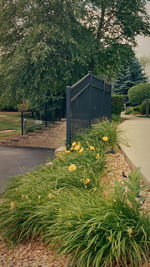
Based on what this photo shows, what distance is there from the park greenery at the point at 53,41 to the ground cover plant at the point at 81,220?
1225 cm

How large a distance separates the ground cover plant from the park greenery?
482 inches

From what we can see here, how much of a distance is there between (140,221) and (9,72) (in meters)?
16.0

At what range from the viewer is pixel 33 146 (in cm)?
1509

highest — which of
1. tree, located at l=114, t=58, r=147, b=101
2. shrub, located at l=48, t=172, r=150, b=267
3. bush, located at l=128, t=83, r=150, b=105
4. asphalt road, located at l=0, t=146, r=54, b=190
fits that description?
tree, located at l=114, t=58, r=147, b=101

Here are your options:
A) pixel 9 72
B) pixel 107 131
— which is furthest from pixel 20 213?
pixel 9 72

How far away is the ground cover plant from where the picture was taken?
97.9 inches

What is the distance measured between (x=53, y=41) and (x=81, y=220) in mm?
15281

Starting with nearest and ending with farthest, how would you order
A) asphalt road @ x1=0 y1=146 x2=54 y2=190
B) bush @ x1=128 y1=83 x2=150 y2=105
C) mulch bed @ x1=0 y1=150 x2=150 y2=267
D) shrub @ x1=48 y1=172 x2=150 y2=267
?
1. shrub @ x1=48 y1=172 x2=150 y2=267
2. mulch bed @ x1=0 y1=150 x2=150 y2=267
3. asphalt road @ x1=0 y1=146 x2=54 y2=190
4. bush @ x1=128 y1=83 x2=150 y2=105

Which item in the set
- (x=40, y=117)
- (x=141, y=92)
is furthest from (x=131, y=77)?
(x=40, y=117)

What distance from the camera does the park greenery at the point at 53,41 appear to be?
53.5 ft

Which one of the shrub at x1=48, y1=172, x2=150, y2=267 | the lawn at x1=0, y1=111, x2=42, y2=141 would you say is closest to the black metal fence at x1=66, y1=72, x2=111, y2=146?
the shrub at x1=48, y1=172, x2=150, y2=267

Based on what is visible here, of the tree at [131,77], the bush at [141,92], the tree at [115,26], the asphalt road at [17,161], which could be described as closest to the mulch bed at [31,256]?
the asphalt road at [17,161]

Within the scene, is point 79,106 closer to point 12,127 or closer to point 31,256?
point 31,256

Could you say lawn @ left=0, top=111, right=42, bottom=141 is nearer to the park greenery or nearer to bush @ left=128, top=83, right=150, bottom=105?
the park greenery
